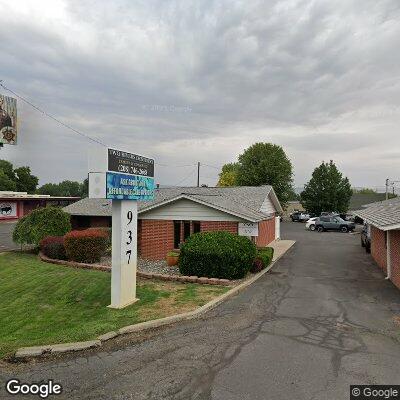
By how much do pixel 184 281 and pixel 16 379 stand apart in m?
8.48

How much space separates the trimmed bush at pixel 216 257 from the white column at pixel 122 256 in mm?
4023

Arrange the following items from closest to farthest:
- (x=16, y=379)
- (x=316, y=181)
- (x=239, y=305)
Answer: (x=16, y=379) → (x=239, y=305) → (x=316, y=181)

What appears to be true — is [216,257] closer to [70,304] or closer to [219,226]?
[219,226]

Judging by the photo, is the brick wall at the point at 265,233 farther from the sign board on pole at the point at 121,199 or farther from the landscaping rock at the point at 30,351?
the landscaping rock at the point at 30,351

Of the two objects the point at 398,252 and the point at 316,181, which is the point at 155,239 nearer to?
the point at 398,252

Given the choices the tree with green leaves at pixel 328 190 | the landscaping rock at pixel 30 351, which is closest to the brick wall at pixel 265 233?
the landscaping rock at pixel 30 351

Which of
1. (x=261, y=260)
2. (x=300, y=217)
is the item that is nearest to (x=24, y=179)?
(x=300, y=217)

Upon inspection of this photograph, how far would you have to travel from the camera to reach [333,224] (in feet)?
142

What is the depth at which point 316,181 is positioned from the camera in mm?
63969

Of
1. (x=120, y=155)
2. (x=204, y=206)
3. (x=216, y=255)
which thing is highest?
(x=120, y=155)

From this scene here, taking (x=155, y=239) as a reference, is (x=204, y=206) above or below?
above

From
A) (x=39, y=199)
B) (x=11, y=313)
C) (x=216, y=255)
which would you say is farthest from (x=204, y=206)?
(x=39, y=199)

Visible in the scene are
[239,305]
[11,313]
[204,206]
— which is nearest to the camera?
[11,313]

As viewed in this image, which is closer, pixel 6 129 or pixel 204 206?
pixel 6 129
